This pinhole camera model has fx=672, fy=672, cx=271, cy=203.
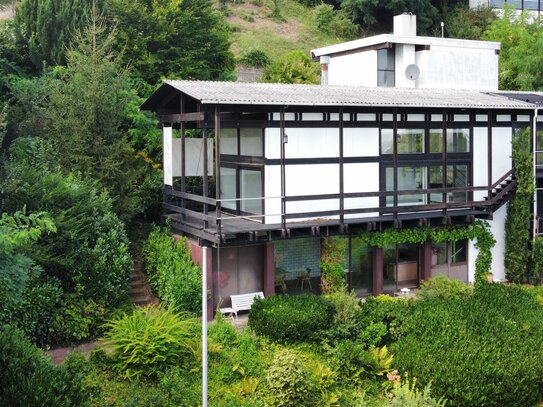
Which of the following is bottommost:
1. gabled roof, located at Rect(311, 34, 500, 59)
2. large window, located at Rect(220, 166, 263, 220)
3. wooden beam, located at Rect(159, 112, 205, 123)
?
large window, located at Rect(220, 166, 263, 220)

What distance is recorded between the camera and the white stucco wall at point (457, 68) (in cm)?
2792

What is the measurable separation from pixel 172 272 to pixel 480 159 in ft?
38.2

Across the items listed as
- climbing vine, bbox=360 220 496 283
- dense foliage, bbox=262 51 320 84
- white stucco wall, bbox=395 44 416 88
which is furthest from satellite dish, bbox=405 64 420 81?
dense foliage, bbox=262 51 320 84

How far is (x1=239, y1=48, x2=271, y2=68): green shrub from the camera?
1690 inches

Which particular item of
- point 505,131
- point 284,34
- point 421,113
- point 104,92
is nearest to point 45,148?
point 104,92

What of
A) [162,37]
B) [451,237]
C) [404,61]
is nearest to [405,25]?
[404,61]

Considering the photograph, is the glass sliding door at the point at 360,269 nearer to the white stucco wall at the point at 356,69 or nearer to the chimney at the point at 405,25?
the white stucco wall at the point at 356,69

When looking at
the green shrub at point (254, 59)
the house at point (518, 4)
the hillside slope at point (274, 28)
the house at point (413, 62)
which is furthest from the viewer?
the house at point (518, 4)

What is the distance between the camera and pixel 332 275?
68.7 feet

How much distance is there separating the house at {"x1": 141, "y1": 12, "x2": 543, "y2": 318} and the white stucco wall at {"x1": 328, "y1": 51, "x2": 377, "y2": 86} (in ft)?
13.2

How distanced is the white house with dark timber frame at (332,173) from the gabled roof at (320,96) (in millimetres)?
57

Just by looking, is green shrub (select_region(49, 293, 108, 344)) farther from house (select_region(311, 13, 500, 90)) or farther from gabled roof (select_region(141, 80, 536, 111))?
house (select_region(311, 13, 500, 90))

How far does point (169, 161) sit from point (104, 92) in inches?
121

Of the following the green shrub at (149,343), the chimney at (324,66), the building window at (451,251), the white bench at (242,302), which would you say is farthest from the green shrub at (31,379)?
the chimney at (324,66)
